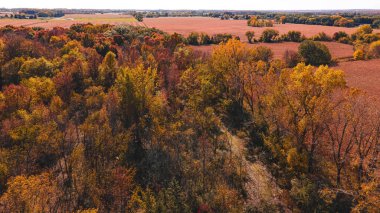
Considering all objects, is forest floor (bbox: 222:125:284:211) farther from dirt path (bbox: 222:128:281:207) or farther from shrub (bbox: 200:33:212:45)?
shrub (bbox: 200:33:212:45)

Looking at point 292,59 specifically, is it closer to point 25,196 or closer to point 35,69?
point 35,69

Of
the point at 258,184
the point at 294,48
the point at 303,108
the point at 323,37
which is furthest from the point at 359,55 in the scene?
the point at 258,184

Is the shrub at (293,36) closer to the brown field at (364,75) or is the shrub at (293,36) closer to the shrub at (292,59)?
the brown field at (364,75)

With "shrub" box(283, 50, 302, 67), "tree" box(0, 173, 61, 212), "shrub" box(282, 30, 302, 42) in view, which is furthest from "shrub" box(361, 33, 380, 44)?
"tree" box(0, 173, 61, 212)

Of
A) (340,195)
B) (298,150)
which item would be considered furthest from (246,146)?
(340,195)

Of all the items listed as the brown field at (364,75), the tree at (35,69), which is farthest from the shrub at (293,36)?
the tree at (35,69)

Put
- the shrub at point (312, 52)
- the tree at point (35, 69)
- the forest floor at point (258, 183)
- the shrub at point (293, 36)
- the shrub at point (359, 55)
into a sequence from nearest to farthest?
the forest floor at point (258, 183) → the tree at point (35, 69) → the shrub at point (312, 52) → the shrub at point (359, 55) → the shrub at point (293, 36)
